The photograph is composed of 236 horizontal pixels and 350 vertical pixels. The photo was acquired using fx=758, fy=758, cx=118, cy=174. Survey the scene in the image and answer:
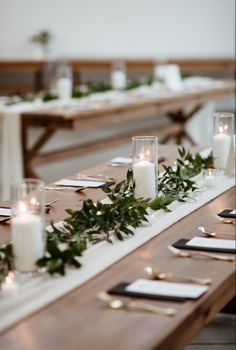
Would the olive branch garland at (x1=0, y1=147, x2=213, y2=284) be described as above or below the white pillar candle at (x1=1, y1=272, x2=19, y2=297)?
above

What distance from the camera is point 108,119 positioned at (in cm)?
527

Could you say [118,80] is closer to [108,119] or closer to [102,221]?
[108,119]

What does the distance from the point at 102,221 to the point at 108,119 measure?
10.1 ft

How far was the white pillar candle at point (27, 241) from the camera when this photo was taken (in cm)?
182

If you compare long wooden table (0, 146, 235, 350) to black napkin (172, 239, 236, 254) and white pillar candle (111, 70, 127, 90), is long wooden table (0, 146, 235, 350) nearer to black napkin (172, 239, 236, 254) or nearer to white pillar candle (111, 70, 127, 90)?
black napkin (172, 239, 236, 254)

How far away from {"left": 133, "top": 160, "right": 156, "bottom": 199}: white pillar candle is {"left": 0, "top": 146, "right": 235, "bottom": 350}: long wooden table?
0.40 metres

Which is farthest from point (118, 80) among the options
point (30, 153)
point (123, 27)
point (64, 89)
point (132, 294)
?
point (132, 294)

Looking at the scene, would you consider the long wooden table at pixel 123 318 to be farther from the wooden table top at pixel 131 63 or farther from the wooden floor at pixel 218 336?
the wooden table top at pixel 131 63

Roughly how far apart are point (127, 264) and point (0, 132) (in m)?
3.22

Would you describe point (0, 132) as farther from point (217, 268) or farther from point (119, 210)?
point (217, 268)

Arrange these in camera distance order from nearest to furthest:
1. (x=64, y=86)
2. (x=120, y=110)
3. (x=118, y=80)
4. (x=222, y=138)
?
(x=222, y=138)
(x=120, y=110)
(x=64, y=86)
(x=118, y=80)

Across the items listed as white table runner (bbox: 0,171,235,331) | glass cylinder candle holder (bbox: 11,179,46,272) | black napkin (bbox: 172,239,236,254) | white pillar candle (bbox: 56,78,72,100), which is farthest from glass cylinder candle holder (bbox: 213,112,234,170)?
white pillar candle (bbox: 56,78,72,100)

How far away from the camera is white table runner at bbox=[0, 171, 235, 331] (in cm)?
169

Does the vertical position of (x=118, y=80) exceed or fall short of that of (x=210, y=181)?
it exceeds it
